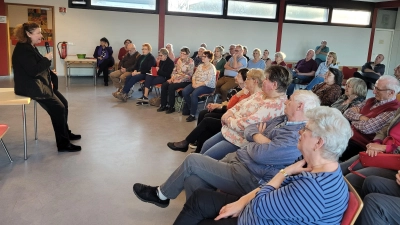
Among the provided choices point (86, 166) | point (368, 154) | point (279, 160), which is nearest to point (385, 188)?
point (368, 154)

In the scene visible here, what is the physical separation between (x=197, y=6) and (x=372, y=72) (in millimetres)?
5161

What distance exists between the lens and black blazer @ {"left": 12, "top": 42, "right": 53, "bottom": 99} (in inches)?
131

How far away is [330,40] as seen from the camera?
11.8 metres

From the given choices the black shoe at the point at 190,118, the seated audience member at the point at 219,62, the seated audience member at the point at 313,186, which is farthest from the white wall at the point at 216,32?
the seated audience member at the point at 313,186

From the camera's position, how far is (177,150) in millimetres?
3781

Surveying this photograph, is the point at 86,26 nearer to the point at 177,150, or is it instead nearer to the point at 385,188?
the point at 177,150

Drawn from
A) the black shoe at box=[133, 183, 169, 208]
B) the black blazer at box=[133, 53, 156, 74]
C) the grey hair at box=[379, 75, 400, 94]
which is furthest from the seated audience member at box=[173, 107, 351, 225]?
the black blazer at box=[133, 53, 156, 74]

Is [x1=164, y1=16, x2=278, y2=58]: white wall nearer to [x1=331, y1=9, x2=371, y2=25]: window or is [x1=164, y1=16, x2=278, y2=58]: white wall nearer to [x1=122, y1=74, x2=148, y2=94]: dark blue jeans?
[x1=331, y1=9, x2=371, y2=25]: window

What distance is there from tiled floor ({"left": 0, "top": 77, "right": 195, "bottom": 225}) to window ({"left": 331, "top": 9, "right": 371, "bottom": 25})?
8.41 meters

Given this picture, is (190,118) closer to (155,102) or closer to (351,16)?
(155,102)

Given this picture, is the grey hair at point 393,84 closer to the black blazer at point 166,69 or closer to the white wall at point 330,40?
the black blazer at point 166,69

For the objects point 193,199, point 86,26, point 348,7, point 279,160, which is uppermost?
point 348,7

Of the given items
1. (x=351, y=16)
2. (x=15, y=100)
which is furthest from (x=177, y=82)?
(x=351, y=16)

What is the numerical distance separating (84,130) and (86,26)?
5724 millimetres
